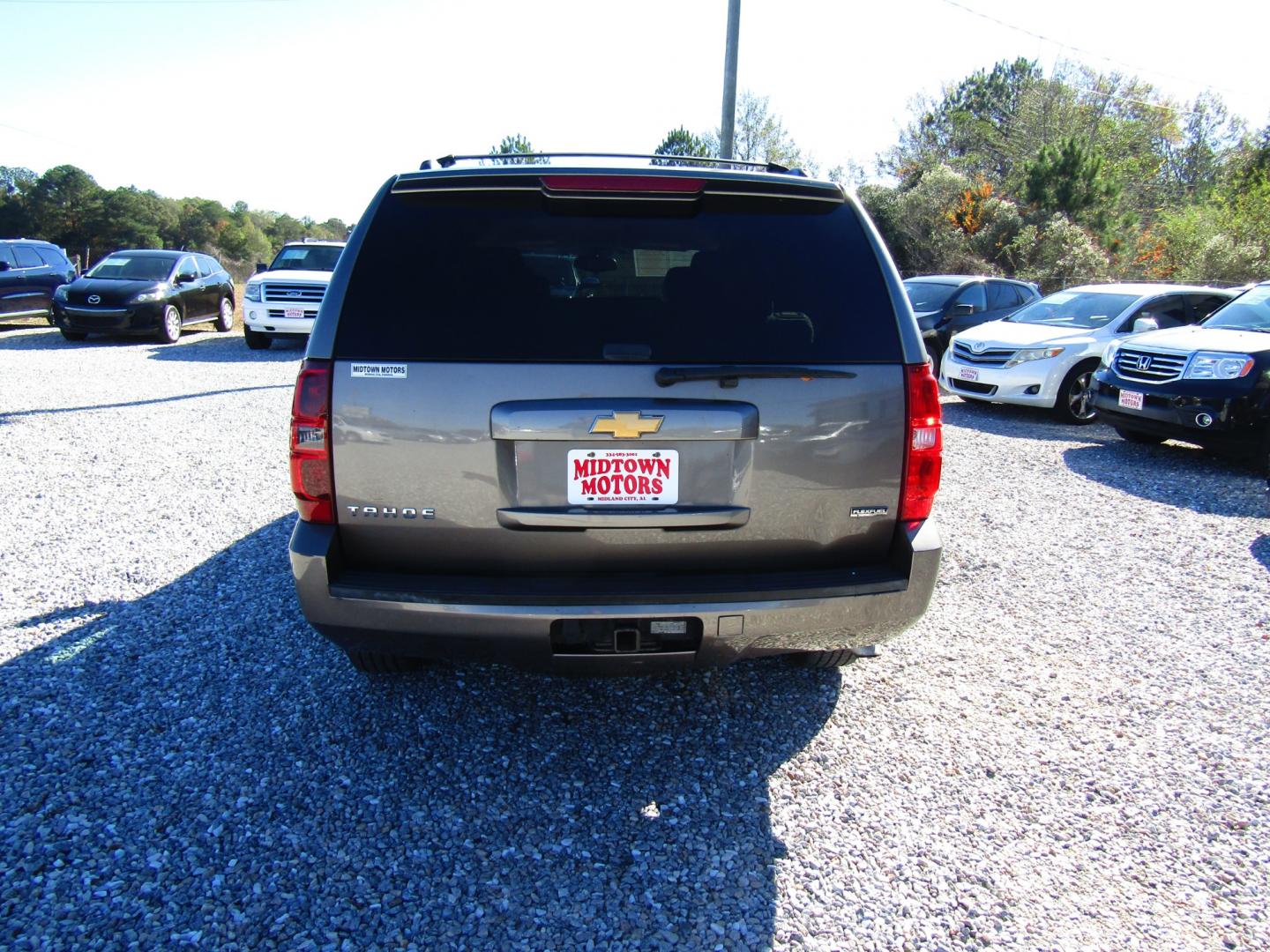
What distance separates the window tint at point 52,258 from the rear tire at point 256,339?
18.2 feet

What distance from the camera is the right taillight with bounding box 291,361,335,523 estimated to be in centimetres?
246

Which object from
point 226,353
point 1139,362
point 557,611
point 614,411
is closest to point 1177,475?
point 1139,362

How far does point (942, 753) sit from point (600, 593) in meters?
1.50

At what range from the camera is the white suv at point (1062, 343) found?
10016 mm

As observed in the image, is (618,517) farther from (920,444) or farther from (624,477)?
(920,444)

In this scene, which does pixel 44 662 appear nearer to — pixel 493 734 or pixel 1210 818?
pixel 493 734

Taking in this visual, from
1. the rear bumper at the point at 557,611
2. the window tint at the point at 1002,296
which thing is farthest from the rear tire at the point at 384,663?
the window tint at the point at 1002,296

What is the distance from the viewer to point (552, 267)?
2.71 metres

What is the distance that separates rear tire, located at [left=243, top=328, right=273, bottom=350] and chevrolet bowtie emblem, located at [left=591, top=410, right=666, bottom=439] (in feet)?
46.6

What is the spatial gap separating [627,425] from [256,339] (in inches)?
571

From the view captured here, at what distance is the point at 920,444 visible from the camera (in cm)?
259

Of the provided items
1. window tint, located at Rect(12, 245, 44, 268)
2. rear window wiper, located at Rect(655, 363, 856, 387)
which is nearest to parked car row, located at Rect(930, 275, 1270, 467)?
rear window wiper, located at Rect(655, 363, 856, 387)

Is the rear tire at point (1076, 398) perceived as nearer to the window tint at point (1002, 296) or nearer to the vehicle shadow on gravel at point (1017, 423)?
the vehicle shadow on gravel at point (1017, 423)

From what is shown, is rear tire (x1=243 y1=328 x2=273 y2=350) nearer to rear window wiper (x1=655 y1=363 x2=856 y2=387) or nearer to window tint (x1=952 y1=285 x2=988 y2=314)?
window tint (x1=952 y1=285 x2=988 y2=314)
